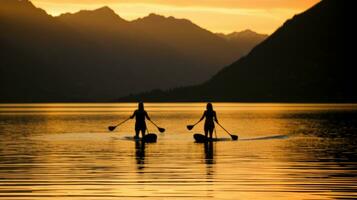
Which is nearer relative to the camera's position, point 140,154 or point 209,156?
point 209,156

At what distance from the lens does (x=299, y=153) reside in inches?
1686

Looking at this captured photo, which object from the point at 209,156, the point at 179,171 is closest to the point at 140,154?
the point at 209,156

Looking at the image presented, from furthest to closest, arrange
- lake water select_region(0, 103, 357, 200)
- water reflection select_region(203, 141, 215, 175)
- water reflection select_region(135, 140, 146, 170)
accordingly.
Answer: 1. water reflection select_region(135, 140, 146, 170)
2. water reflection select_region(203, 141, 215, 175)
3. lake water select_region(0, 103, 357, 200)

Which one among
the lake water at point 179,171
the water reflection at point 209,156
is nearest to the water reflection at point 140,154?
the lake water at point 179,171

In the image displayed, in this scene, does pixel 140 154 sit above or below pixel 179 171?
below

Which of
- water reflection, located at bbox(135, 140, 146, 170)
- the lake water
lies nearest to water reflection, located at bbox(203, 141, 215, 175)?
the lake water

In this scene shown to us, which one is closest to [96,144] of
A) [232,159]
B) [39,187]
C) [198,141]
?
[198,141]

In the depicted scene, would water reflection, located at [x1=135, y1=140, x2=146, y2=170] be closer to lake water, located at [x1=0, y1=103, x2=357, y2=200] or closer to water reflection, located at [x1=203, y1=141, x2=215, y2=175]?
lake water, located at [x1=0, y1=103, x2=357, y2=200]

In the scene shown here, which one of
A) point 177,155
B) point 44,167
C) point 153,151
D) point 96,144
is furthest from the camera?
point 96,144

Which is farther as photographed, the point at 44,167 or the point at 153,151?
the point at 153,151

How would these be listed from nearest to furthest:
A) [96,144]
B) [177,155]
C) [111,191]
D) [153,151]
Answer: [111,191] < [177,155] < [153,151] < [96,144]

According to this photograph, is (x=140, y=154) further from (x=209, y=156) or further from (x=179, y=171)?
(x=179, y=171)

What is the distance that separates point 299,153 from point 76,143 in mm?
16692

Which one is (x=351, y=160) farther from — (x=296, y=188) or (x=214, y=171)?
(x=296, y=188)
